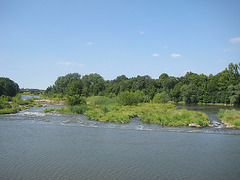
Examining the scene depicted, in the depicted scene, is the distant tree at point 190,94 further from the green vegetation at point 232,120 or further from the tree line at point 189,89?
the green vegetation at point 232,120

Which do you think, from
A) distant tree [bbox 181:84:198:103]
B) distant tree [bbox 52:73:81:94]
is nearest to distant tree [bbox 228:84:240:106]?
distant tree [bbox 181:84:198:103]

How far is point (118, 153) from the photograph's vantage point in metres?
16.0

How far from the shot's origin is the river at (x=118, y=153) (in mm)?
12477

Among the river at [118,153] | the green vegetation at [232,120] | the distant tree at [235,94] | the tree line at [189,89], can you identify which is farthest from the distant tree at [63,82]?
the green vegetation at [232,120]

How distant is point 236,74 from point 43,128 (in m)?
79.9

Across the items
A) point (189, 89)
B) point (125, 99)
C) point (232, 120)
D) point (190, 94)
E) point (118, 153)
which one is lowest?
point (118, 153)

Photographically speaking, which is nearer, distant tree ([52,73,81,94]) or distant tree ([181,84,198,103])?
distant tree ([181,84,198,103])

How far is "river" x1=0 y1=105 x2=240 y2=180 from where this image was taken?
12477 mm

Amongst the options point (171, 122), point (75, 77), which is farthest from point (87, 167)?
point (75, 77)

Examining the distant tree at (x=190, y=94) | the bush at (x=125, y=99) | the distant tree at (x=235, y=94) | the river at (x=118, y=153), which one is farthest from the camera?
the distant tree at (x=190, y=94)

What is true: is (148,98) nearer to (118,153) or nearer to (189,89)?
(189,89)

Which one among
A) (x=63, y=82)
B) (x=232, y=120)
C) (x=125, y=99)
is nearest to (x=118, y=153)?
(x=232, y=120)

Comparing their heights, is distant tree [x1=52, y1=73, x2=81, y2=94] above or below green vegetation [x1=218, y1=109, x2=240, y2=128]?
above

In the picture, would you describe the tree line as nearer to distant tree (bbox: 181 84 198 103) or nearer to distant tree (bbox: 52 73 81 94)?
distant tree (bbox: 181 84 198 103)
